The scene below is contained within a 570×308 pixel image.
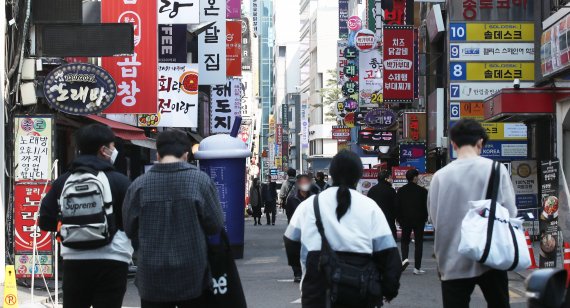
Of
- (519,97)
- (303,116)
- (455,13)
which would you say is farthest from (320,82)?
(519,97)

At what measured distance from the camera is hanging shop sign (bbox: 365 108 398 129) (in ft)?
145

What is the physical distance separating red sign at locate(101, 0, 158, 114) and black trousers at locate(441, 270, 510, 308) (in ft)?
45.8

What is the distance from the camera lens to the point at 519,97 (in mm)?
21922

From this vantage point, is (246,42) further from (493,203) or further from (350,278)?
(350,278)

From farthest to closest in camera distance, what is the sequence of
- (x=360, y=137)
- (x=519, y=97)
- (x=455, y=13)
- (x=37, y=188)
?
(x=360, y=137)
(x=455, y=13)
(x=519, y=97)
(x=37, y=188)

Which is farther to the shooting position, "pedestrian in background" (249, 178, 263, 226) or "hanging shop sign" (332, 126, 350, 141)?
"hanging shop sign" (332, 126, 350, 141)

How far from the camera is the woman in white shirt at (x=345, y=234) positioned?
662 cm

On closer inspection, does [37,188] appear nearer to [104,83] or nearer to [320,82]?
[104,83]

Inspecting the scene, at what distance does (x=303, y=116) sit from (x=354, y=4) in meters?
34.4

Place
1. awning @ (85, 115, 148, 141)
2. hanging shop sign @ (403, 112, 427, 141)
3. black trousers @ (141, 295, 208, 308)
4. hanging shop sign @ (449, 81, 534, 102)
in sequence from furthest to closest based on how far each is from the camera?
1. hanging shop sign @ (403, 112, 427, 141)
2. hanging shop sign @ (449, 81, 534, 102)
3. awning @ (85, 115, 148, 141)
4. black trousers @ (141, 295, 208, 308)

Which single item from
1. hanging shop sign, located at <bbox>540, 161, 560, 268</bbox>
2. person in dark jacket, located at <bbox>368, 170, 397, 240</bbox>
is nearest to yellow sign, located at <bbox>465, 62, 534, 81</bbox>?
hanging shop sign, located at <bbox>540, 161, 560, 268</bbox>

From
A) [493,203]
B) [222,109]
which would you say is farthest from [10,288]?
[222,109]

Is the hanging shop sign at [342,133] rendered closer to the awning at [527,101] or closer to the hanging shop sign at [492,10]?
the hanging shop sign at [492,10]

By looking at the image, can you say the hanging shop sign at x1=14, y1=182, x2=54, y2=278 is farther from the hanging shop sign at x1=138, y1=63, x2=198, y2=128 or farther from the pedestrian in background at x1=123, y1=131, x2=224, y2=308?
the hanging shop sign at x1=138, y1=63, x2=198, y2=128
